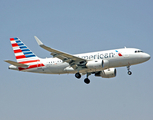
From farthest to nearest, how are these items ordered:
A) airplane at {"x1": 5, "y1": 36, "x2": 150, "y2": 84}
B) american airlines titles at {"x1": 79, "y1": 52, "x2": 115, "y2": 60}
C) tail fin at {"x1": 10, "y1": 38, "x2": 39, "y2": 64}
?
Answer: tail fin at {"x1": 10, "y1": 38, "x2": 39, "y2": 64} < american airlines titles at {"x1": 79, "y1": 52, "x2": 115, "y2": 60} < airplane at {"x1": 5, "y1": 36, "x2": 150, "y2": 84}

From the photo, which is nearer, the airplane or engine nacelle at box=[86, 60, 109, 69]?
engine nacelle at box=[86, 60, 109, 69]

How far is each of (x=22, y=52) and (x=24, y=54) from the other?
71cm

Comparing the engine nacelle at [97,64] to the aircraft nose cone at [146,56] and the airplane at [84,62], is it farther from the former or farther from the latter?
the aircraft nose cone at [146,56]

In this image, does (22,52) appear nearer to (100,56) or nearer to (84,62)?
(84,62)

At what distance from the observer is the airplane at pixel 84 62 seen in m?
43.5

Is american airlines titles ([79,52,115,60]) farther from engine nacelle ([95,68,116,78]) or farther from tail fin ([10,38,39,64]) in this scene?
tail fin ([10,38,39,64])

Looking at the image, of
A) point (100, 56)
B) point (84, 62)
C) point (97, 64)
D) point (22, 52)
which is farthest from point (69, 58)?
point (22, 52)

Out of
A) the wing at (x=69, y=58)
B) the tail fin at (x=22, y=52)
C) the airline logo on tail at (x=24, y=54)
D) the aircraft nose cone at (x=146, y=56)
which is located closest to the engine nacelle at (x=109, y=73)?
the wing at (x=69, y=58)

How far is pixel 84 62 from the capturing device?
145ft

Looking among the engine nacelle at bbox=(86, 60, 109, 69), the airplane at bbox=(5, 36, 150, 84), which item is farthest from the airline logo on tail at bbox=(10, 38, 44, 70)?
the engine nacelle at bbox=(86, 60, 109, 69)

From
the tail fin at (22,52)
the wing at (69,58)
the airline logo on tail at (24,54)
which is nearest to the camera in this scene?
the wing at (69,58)

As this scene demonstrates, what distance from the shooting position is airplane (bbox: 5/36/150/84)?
43469 millimetres

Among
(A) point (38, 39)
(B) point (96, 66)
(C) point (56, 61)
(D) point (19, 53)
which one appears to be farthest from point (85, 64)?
(D) point (19, 53)

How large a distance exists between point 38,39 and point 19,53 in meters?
12.4
